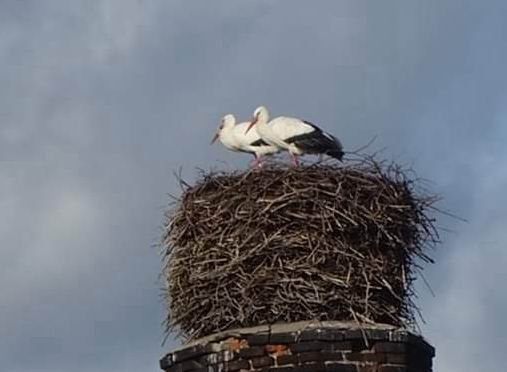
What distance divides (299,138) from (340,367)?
2.92 metres

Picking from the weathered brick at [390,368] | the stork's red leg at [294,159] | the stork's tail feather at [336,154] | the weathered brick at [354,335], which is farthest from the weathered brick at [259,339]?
the stork's tail feather at [336,154]

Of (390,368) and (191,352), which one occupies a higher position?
(191,352)

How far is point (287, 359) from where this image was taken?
8.30 metres

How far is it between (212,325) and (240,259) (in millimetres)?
488

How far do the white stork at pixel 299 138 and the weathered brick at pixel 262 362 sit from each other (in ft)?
7.53

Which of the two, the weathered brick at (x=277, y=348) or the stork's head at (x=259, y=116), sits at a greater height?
the stork's head at (x=259, y=116)

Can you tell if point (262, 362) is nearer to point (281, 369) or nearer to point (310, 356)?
point (281, 369)

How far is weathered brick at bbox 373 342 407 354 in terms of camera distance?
8383mm

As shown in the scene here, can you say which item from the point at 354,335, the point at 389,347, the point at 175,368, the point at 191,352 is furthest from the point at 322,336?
the point at 175,368

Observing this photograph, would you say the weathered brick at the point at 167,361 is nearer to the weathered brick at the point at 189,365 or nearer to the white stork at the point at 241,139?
the weathered brick at the point at 189,365

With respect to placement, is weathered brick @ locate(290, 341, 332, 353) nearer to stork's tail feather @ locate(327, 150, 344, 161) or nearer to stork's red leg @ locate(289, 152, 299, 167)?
stork's red leg @ locate(289, 152, 299, 167)

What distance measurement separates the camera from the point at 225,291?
890 centimetres

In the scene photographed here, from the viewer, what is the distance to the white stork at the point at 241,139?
448 inches

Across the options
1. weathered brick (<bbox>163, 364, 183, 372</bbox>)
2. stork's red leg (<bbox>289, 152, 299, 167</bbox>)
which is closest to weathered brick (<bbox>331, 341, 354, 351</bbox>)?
weathered brick (<bbox>163, 364, 183, 372</bbox>)
